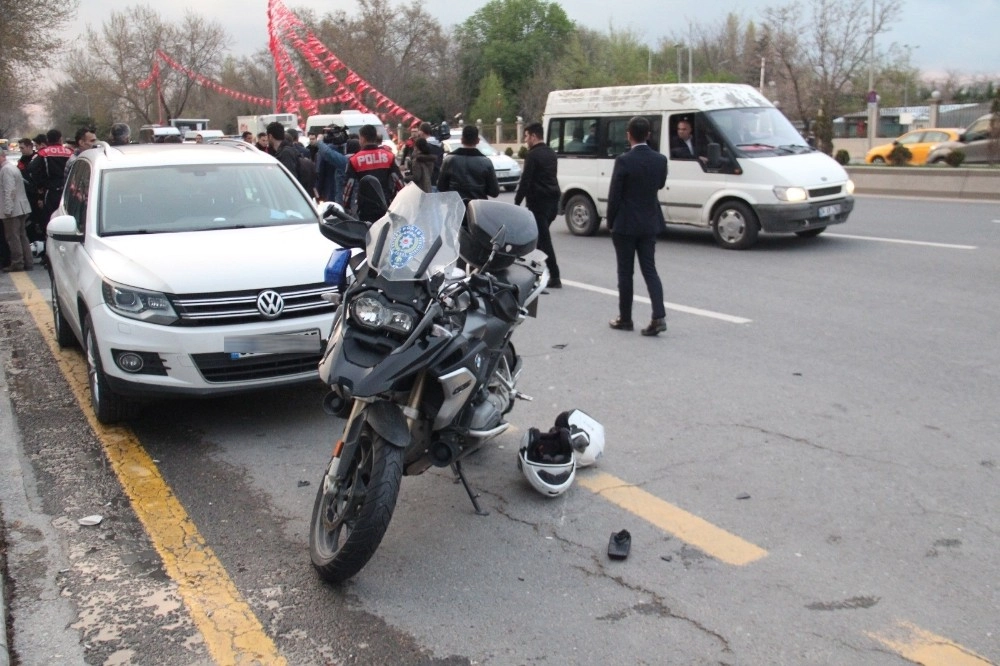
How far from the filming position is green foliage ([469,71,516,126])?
→ 2466 inches

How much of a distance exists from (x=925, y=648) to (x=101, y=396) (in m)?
4.93

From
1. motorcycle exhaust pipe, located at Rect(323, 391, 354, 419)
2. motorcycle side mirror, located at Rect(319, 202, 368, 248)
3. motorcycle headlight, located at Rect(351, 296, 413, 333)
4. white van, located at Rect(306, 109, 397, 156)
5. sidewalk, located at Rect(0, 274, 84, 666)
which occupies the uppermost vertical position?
white van, located at Rect(306, 109, 397, 156)

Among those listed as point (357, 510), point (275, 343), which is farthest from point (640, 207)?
point (357, 510)

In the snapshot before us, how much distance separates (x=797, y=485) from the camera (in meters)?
5.06

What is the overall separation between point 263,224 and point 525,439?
9.93ft

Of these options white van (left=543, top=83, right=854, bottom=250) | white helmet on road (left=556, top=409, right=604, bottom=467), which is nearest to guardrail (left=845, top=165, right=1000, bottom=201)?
white van (left=543, top=83, right=854, bottom=250)

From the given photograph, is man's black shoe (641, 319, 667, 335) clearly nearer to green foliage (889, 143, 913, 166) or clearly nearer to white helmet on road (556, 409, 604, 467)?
white helmet on road (556, 409, 604, 467)

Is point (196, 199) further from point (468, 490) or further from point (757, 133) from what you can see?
point (757, 133)

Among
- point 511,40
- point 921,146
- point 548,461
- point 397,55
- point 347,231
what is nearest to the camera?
point 347,231

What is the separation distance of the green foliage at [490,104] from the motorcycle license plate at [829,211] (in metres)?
49.1

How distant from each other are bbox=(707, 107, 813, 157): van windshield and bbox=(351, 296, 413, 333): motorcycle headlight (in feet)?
34.3

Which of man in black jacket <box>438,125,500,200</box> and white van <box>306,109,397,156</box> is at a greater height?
white van <box>306,109,397,156</box>

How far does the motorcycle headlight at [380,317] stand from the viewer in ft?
12.8

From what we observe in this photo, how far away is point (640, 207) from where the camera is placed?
8461 mm
